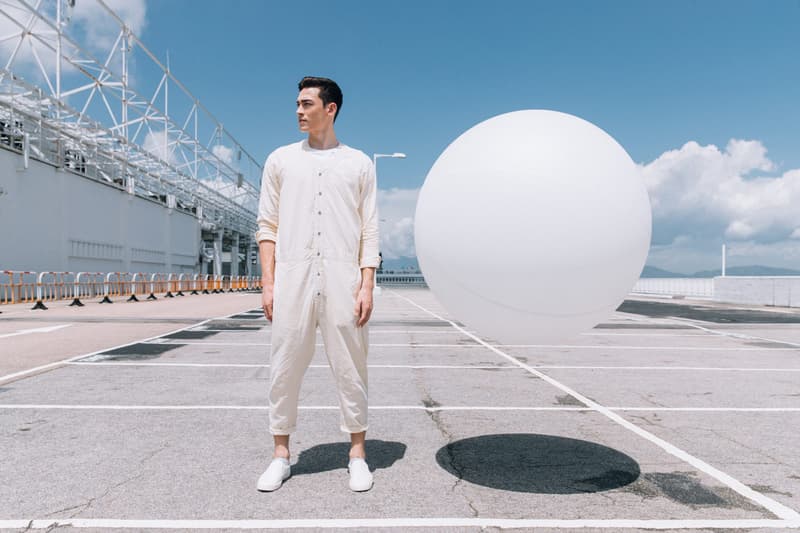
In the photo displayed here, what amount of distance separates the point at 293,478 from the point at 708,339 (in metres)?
11.3

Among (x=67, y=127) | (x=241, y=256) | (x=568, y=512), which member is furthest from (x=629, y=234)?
(x=241, y=256)

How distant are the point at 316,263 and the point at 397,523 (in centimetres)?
149

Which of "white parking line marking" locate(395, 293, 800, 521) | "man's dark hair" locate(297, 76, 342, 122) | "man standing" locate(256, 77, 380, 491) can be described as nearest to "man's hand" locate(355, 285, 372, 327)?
"man standing" locate(256, 77, 380, 491)

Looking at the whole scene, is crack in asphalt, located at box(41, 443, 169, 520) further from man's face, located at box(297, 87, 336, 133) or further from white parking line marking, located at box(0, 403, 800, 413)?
man's face, located at box(297, 87, 336, 133)

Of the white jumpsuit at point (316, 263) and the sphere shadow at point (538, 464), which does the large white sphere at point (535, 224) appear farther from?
the sphere shadow at point (538, 464)

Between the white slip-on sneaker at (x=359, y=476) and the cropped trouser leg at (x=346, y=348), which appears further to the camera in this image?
the cropped trouser leg at (x=346, y=348)

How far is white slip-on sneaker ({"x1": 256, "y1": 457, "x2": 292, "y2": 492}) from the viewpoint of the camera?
340 cm

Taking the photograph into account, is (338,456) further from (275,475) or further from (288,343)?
(288,343)

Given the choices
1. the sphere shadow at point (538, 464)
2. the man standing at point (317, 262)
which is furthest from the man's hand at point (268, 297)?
the sphere shadow at point (538, 464)

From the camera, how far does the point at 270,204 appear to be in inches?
147

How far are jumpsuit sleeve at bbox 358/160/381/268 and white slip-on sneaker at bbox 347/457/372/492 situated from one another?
1168 mm

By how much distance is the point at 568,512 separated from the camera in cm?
312

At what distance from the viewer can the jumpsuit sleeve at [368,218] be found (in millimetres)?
3743

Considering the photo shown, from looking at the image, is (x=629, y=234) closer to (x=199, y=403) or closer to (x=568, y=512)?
(x=568, y=512)
